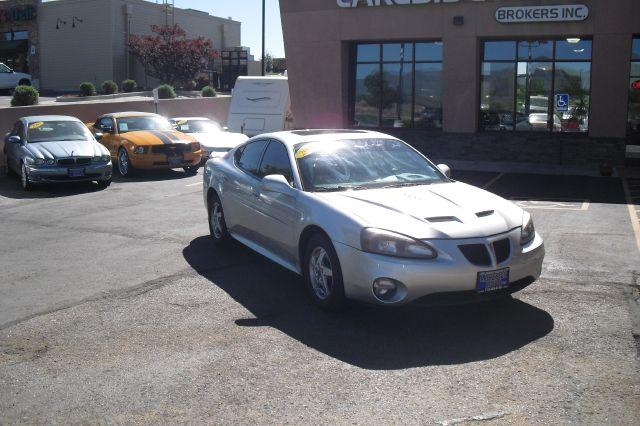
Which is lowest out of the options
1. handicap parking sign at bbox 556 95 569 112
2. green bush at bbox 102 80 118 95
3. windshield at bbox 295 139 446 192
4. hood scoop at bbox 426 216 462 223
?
hood scoop at bbox 426 216 462 223

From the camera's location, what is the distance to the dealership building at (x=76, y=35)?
48781 mm

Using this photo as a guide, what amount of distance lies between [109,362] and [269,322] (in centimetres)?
143

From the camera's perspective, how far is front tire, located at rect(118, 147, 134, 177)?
56.8ft

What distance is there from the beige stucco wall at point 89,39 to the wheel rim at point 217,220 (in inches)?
1675

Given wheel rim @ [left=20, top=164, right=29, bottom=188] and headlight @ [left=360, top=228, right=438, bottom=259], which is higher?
headlight @ [left=360, top=228, right=438, bottom=259]

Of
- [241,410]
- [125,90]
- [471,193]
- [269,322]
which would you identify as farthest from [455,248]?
[125,90]

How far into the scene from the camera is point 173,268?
8148 mm

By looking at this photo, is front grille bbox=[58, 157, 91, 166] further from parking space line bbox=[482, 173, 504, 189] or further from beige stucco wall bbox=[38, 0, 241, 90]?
beige stucco wall bbox=[38, 0, 241, 90]

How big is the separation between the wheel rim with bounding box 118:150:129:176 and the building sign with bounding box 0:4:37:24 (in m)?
39.6

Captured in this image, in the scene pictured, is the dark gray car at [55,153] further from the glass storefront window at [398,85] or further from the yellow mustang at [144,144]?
the glass storefront window at [398,85]

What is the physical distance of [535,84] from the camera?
64.3ft

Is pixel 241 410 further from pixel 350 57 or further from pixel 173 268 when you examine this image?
pixel 350 57

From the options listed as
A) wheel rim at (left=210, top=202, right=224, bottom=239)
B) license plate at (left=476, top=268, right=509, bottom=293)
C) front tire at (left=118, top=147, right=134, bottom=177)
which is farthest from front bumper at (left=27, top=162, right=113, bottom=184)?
license plate at (left=476, top=268, right=509, bottom=293)

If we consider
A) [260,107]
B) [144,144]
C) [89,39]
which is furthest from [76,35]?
[144,144]
